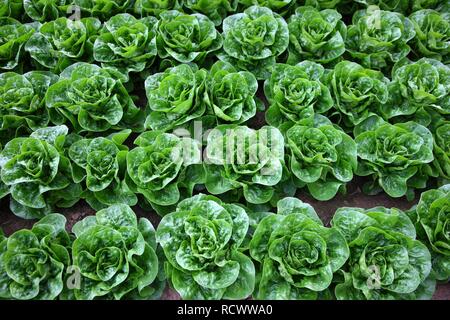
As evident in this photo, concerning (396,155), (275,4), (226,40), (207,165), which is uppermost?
(275,4)

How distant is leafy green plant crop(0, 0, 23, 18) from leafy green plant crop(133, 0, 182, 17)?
36.6 inches

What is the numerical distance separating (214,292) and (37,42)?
2.27 m

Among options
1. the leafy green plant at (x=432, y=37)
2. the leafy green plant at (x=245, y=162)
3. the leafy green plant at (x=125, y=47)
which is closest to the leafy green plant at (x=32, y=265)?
the leafy green plant at (x=245, y=162)

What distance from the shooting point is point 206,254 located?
2.41 metres

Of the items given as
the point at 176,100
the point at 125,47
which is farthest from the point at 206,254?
the point at 125,47

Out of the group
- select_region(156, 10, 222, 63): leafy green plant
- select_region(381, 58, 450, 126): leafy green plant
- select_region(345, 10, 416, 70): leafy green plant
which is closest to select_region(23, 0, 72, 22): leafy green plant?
select_region(156, 10, 222, 63): leafy green plant

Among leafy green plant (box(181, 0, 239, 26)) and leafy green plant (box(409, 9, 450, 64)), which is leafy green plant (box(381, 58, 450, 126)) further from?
leafy green plant (box(181, 0, 239, 26))

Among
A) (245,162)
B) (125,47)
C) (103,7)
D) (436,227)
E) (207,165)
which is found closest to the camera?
(436,227)

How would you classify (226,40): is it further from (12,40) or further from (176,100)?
(12,40)

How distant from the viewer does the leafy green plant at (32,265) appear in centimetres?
238

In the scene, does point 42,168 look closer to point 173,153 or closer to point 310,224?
point 173,153

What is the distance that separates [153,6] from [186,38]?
21.4 inches

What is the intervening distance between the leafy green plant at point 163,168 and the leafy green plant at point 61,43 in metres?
0.98

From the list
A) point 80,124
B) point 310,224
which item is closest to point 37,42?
point 80,124
